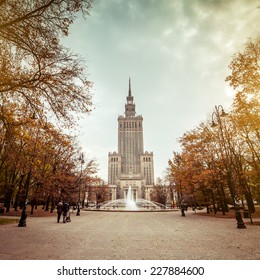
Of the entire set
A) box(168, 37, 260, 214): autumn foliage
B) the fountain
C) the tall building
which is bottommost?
the fountain

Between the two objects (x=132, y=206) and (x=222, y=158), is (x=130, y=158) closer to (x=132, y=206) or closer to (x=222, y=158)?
(x=132, y=206)

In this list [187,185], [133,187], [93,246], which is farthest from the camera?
[133,187]

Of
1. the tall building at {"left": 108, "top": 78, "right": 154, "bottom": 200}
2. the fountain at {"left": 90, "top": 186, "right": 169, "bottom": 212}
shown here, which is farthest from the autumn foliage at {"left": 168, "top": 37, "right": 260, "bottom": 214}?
the tall building at {"left": 108, "top": 78, "right": 154, "bottom": 200}

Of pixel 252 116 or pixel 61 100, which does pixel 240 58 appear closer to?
pixel 252 116

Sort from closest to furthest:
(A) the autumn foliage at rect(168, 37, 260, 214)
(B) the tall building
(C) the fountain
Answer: (A) the autumn foliage at rect(168, 37, 260, 214), (C) the fountain, (B) the tall building

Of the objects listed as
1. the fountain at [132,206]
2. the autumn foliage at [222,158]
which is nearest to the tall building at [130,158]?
the fountain at [132,206]

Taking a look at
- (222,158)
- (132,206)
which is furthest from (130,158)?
(222,158)

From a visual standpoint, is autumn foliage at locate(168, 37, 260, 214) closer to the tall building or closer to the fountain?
the fountain

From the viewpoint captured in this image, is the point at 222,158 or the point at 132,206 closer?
the point at 222,158

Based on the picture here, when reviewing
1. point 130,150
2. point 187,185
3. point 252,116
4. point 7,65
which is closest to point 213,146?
point 187,185

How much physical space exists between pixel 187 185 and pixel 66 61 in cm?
2170

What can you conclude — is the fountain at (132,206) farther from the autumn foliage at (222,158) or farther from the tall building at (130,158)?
the tall building at (130,158)

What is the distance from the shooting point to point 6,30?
667cm
